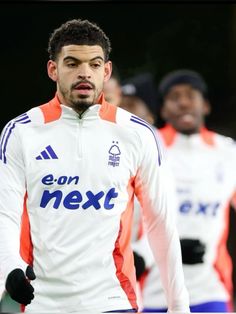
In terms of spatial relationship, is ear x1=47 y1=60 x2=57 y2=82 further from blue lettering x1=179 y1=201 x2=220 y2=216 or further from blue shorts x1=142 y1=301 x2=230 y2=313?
blue lettering x1=179 y1=201 x2=220 y2=216

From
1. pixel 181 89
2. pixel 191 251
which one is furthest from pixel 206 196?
pixel 191 251

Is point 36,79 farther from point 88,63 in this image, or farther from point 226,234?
point 226,234

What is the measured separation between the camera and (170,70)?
23.6 ft

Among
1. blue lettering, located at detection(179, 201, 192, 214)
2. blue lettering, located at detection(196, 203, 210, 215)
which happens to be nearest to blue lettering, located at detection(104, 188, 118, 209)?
blue lettering, located at detection(179, 201, 192, 214)

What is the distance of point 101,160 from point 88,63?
33cm

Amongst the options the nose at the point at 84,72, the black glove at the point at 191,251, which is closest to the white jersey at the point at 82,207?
the nose at the point at 84,72

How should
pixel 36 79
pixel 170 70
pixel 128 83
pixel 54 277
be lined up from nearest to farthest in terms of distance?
pixel 54 277, pixel 36 79, pixel 128 83, pixel 170 70

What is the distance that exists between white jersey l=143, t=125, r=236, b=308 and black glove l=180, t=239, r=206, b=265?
0.43 meters

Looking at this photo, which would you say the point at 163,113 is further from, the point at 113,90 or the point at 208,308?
the point at 208,308

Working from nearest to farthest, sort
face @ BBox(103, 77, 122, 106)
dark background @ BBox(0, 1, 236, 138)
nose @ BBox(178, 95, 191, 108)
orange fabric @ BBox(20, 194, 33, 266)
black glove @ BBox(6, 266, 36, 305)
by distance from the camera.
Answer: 1. black glove @ BBox(6, 266, 36, 305)
2. orange fabric @ BBox(20, 194, 33, 266)
3. face @ BBox(103, 77, 122, 106)
4. dark background @ BBox(0, 1, 236, 138)
5. nose @ BBox(178, 95, 191, 108)

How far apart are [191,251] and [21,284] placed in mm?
2233

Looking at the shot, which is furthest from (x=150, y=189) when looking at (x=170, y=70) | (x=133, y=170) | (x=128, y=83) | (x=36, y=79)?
(x=170, y=70)

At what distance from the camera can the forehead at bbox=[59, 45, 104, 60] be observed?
3750mm

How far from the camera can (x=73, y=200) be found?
3.67 metres
